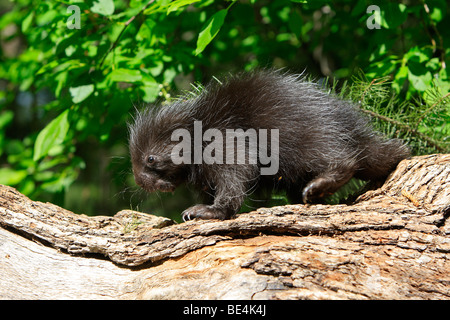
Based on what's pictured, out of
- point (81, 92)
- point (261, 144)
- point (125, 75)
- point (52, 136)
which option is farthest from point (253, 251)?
point (52, 136)

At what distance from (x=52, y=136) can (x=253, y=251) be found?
5.35 feet

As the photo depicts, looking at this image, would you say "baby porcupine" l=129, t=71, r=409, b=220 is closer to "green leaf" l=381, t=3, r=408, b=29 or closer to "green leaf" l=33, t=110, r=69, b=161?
"green leaf" l=33, t=110, r=69, b=161

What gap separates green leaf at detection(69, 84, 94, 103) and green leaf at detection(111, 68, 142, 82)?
18 centimetres

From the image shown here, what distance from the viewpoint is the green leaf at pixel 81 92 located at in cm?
269

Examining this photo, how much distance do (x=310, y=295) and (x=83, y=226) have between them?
4.28 ft

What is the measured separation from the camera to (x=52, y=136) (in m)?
2.89

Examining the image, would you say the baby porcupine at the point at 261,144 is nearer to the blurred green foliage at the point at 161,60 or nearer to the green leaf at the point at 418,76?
the blurred green foliage at the point at 161,60

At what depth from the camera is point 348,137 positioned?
271 centimetres

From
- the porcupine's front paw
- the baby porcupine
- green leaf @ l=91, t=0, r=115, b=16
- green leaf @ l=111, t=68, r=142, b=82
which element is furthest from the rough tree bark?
green leaf @ l=91, t=0, r=115, b=16

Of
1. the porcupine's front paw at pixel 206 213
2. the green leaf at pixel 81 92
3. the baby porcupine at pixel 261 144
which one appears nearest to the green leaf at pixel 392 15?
the baby porcupine at pixel 261 144

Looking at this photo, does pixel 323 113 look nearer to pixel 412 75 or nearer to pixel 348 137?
→ pixel 348 137

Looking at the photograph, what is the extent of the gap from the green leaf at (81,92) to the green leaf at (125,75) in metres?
0.18

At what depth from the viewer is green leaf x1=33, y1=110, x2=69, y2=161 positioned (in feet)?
9.35

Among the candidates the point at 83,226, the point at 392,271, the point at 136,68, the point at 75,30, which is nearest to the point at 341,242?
the point at 392,271
